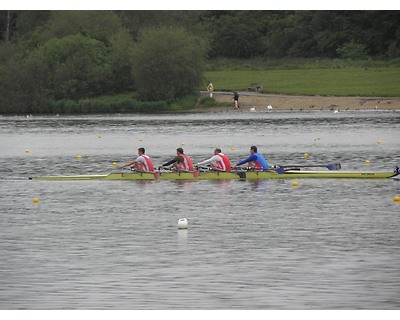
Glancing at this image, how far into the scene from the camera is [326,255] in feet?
72.1

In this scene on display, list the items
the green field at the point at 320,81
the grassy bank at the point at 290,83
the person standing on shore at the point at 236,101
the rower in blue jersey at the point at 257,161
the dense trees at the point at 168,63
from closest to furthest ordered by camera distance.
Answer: the rower in blue jersey at the point at 257,161, the person standing on shore at the point at 236,101, the green field at the point at 320,81, the grassy bank at the point at 290,83, the dense trees at the point at 168,63

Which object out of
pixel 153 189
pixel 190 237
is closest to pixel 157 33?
pixel 153 189

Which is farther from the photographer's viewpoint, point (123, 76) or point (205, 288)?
point (123, 76)

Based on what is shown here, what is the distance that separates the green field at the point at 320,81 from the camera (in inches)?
3462

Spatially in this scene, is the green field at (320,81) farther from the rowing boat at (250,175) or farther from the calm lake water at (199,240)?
the rowing boat at (250,175)

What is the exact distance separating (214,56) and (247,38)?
16.8ft

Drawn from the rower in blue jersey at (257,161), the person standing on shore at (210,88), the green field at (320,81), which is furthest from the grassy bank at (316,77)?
the rower in blue jersey at (257,161)

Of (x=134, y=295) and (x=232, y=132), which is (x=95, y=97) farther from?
(x=134, y=295)

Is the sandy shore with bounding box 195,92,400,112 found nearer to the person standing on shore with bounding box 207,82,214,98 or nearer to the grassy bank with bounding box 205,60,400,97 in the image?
the grassy bank with bounding box 205,60,400,97

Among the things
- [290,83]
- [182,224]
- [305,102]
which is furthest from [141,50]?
[182,224]

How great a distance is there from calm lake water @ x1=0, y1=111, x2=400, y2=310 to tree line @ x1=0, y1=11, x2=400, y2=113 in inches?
1802

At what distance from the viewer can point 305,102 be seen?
284 feet

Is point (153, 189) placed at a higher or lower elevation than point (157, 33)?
lower

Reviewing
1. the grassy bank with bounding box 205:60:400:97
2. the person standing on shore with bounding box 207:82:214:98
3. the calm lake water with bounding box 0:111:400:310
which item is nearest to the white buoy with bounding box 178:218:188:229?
the calm lake water with bounding box 0:111:400:310
